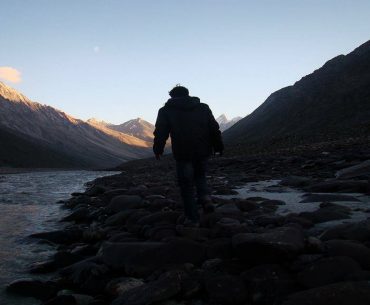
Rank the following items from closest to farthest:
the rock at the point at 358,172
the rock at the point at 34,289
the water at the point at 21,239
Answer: the rock at the point at 34,289 → the water at the point at 21,239 → the rock at the point at 358,172

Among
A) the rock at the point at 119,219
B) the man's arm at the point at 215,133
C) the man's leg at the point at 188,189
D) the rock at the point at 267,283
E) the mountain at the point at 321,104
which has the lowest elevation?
the rock at the point at 267,283

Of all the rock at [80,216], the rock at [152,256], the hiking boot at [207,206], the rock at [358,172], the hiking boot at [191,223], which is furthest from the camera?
the rock at [358,172]

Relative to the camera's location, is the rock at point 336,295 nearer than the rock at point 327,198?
Yes

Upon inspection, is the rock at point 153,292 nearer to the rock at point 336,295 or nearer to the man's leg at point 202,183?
the rock at point 336,295

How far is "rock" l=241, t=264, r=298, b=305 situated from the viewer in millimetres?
4277

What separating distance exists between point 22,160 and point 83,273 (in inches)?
5738

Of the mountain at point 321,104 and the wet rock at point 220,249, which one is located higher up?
the mountain at point 321,104

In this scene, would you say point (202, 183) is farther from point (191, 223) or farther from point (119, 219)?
point (119, 219)

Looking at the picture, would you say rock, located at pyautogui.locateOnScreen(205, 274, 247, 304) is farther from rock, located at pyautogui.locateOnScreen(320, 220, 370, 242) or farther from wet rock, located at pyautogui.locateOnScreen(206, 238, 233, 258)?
rock, located at pyautogui.locateOnScreen(320, 220, 370, 242)

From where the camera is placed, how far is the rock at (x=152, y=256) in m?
5.53

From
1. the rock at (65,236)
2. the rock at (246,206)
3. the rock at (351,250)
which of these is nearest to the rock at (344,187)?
the rock at (246,206)

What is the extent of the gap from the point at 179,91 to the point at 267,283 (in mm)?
4004

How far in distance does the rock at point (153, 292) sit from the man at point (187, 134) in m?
2.63

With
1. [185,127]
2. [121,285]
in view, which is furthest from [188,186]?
[121,285]
